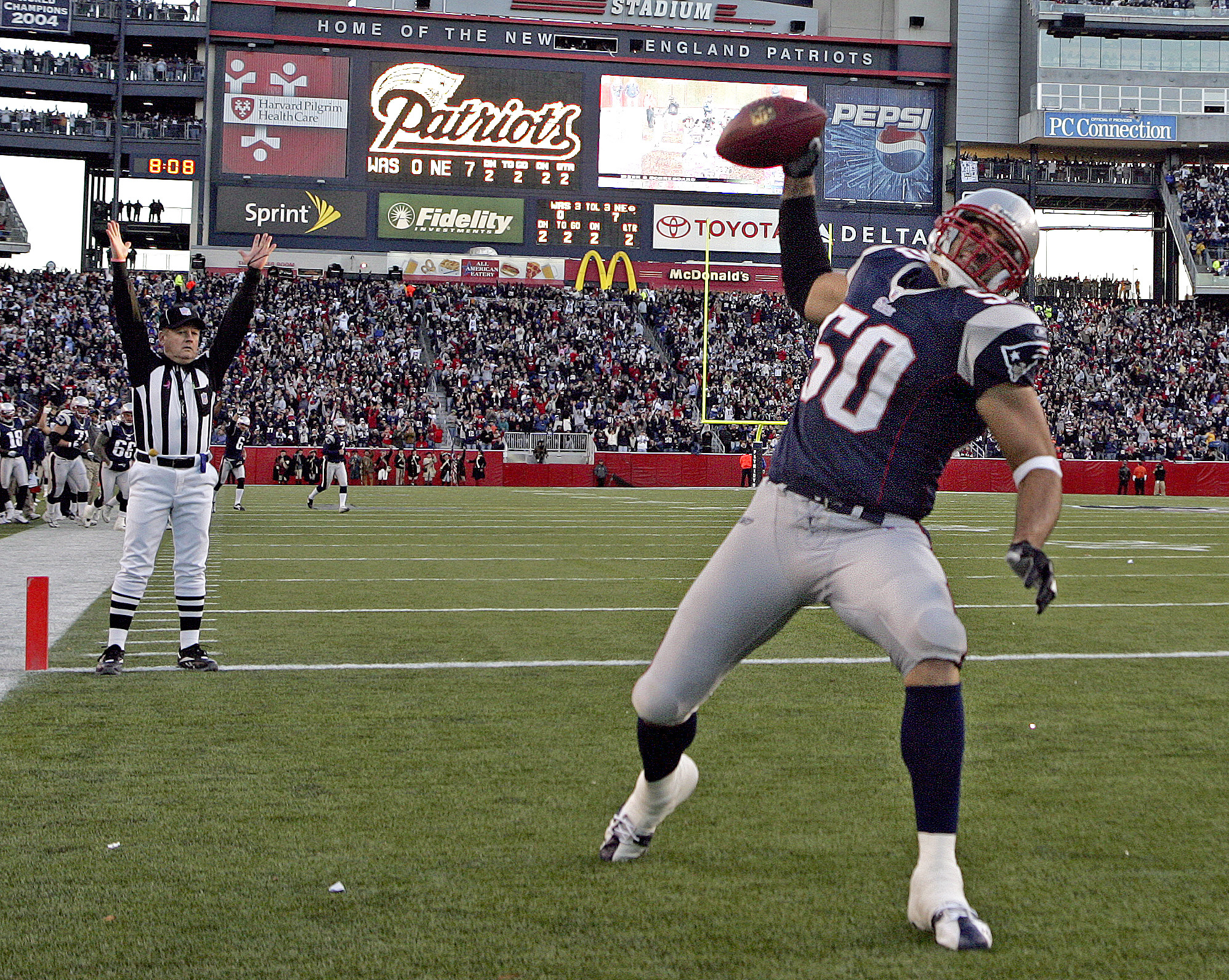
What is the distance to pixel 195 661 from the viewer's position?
638cm

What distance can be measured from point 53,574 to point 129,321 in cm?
503

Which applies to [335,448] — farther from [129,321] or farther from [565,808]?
[565,808]

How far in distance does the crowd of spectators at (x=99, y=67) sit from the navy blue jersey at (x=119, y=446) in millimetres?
28631

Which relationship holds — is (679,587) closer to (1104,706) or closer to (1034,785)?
(1104,706)

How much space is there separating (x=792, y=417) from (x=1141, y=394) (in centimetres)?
3820

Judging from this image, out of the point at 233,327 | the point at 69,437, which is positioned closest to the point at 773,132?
the point at 233,327

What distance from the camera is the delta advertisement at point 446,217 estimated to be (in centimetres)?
4147

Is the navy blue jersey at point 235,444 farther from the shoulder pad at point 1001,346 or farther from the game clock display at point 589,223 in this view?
the game clock display at point 589,223

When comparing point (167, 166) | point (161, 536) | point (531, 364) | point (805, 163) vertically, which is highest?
point (167, 166)

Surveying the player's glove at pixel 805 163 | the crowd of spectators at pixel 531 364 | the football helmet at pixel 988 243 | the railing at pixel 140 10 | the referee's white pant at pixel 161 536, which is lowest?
the referee's white pant at pixel 161 536

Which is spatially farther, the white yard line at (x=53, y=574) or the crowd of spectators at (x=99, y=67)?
the crowd of spectators at (x=99, y=67)

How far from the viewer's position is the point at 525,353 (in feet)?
124

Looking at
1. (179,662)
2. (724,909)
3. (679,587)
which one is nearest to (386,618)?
(179,662)

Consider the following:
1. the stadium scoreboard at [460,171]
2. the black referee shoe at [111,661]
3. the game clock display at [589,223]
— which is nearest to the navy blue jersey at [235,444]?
the black referee shoe at [111,661]
